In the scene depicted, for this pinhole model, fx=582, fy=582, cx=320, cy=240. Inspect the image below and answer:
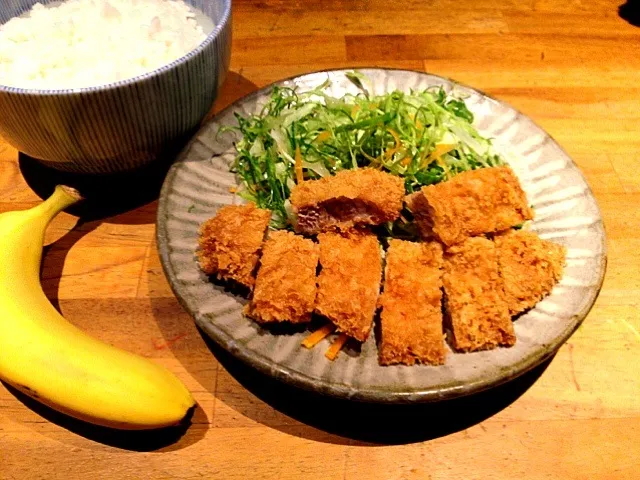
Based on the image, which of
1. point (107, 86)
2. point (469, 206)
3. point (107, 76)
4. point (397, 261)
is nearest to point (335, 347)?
point (397, 261)

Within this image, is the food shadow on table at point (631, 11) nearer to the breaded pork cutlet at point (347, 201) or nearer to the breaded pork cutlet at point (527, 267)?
the breaded pork cutlet at point (527, 267)

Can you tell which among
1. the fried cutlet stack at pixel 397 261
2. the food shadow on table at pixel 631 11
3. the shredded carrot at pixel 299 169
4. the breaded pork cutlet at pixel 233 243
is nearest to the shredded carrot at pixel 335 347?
A: the fried cutlet stack at pixel 397 261

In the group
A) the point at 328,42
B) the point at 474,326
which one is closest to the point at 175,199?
the point at 474,326

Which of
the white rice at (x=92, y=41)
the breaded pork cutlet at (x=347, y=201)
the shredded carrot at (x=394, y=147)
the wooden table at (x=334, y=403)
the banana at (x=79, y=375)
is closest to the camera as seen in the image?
the banana at (x=79, y=375)

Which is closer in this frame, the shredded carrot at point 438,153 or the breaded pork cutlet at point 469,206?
the breaded pork cutlet at point 469,206

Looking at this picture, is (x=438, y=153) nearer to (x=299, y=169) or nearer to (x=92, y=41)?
(x=299, y=169)

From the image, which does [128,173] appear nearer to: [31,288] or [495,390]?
[31,288]
